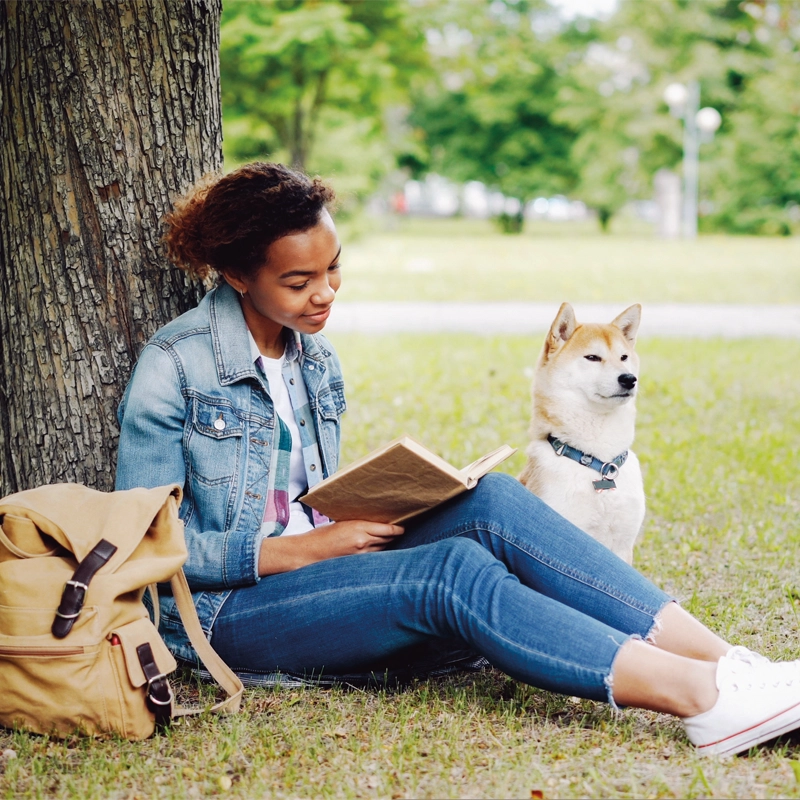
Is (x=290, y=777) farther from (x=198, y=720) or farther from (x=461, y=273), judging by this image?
(x=461, y=273)

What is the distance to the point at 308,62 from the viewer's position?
48.9 ft

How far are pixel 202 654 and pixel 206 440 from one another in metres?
0.61

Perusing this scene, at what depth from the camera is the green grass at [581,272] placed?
→ 1391 centimetres

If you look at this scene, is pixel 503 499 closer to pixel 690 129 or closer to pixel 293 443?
pixel 293 443

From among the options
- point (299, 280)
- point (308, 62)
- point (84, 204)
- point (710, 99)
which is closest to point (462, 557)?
point (299, 280)

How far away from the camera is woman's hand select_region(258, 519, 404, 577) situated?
2848mm

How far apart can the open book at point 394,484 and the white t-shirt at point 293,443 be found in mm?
277

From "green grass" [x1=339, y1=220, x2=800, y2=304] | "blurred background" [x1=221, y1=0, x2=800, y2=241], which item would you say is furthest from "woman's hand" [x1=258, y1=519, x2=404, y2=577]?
"blurred background" [x1=221, y1=0, x2=800, y2=241]

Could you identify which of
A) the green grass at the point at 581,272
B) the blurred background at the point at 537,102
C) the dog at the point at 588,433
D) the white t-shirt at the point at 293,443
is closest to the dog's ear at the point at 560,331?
the dog at the point at 588,433

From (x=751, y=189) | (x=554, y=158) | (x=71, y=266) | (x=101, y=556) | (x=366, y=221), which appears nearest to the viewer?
(x=101, y=556)

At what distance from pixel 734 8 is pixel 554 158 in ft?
30.9

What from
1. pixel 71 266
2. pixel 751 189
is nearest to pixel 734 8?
pixel 751 189

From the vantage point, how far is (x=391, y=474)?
8.66ft

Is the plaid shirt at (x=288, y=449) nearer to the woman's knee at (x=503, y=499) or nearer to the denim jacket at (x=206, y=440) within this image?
the denim jacket at (x=206, y=440)
